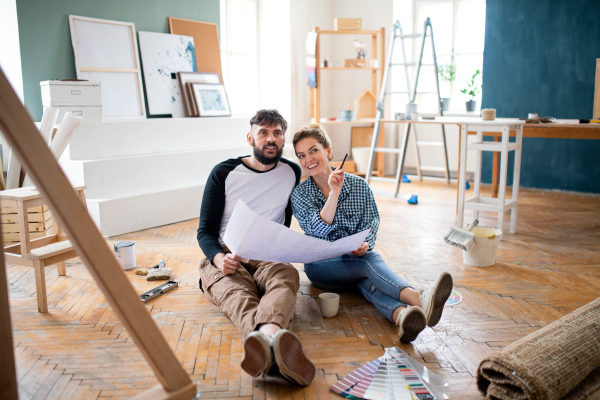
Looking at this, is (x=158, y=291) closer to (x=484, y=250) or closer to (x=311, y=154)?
(x=311, y=154)

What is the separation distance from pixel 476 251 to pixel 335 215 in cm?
113

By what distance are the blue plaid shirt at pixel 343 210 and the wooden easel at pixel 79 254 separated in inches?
43.4

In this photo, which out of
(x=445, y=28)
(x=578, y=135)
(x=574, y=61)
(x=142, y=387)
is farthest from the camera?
(x=445, y=28)

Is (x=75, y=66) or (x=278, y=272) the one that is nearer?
(x=278, y=272)

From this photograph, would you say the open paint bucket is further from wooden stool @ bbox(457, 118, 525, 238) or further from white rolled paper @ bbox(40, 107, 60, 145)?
white rolled paper @ bbox(40, 107, 60, 145)

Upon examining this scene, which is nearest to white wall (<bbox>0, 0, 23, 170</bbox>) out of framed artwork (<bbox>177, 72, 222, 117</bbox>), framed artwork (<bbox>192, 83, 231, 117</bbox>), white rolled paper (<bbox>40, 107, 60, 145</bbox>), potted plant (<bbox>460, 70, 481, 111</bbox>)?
white rolled paper (<bbox>40, 107, 60, 145</bbox>)

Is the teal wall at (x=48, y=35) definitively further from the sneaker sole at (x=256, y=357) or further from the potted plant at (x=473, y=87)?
the potted plant at (x=473, y=87)

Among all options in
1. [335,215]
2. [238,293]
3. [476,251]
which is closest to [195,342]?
[238,293]

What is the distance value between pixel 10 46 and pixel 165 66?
1452 mm

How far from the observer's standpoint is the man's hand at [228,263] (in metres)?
2.14

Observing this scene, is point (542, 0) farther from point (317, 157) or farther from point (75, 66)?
point (75, 66)

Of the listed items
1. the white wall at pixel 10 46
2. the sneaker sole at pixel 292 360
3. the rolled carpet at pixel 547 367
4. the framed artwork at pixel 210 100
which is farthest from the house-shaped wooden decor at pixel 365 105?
the sneaker sole at pixel 292 360

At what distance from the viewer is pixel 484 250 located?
2.97 meters

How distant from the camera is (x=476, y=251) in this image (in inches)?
118
